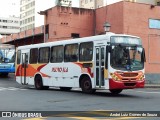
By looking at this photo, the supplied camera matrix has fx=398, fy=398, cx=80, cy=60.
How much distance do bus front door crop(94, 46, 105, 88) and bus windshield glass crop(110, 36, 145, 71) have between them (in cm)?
62

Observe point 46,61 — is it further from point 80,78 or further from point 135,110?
point 135,110

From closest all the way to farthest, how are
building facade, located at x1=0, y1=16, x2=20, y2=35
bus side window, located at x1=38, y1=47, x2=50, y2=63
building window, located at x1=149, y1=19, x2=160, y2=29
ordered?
bus side window, located at x1=38, y1=47, x2=50, y2=63 < building window, located at x1=149, y1=19, x2=160, y2=29 < building facade, located at x1=0, y1=16, x2=20, y2=35

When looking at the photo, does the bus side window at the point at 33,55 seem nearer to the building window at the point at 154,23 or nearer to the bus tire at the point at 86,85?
the bus tire at the point at 86,85

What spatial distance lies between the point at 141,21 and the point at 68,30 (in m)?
7.63

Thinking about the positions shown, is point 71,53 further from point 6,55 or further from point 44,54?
point 6,55

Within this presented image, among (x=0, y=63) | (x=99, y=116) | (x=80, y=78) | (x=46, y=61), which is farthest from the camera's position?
(x=0, y=63)

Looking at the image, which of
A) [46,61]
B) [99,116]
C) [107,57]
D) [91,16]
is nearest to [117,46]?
[107,57]

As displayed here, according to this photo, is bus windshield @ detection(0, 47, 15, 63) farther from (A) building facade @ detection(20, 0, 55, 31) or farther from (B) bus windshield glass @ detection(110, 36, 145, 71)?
(A) building facade @ detection(20, 0, 55, 31)

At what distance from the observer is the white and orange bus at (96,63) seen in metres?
18.6

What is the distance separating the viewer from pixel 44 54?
24047mm

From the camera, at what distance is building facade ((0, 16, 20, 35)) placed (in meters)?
174

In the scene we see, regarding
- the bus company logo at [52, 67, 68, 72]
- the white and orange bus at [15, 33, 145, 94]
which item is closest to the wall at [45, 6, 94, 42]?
the white and orange bus at [15, 33, 145, 94]

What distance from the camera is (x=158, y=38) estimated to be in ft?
129

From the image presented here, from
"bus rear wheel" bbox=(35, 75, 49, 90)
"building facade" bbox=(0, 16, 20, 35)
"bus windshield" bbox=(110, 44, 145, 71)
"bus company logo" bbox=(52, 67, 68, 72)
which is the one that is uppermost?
"building facade" bbox=(0, 16, 20, 35)
